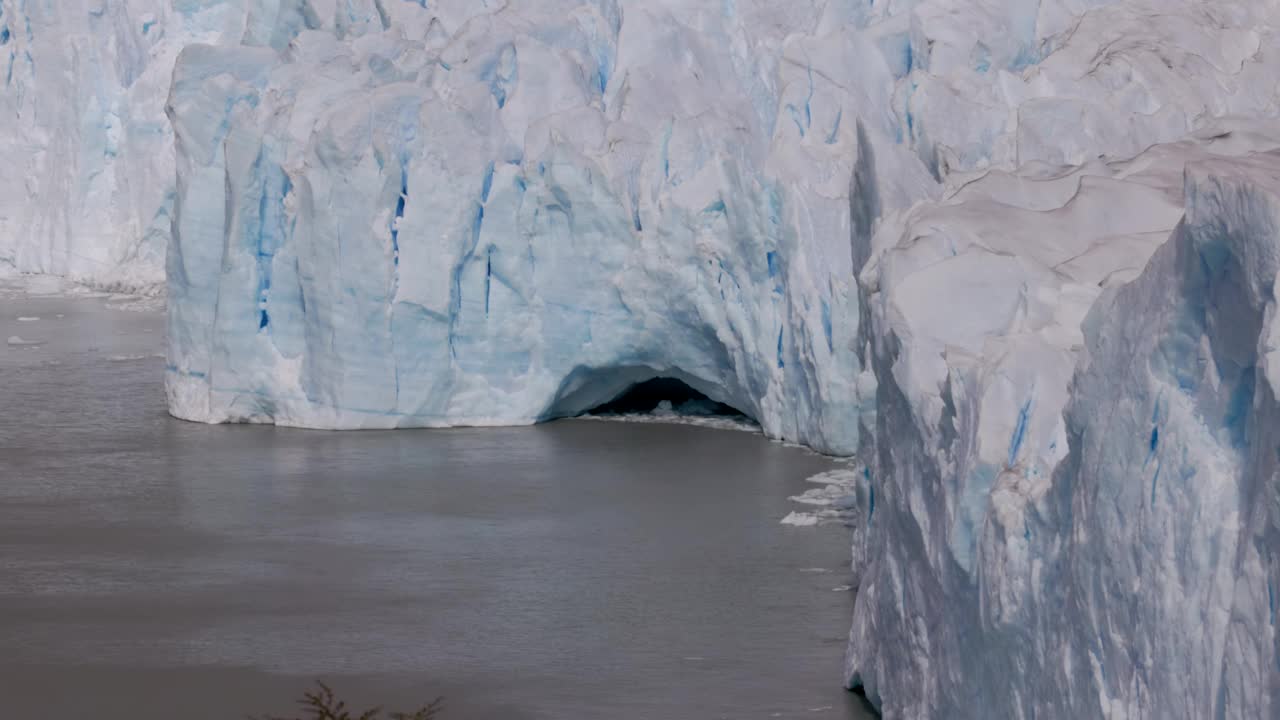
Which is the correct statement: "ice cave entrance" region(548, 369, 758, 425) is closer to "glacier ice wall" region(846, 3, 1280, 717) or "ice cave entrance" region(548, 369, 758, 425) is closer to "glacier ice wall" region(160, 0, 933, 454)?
"glacier ice wall" region(160, 0, 933, 454)

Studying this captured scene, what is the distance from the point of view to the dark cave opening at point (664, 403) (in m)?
15.3

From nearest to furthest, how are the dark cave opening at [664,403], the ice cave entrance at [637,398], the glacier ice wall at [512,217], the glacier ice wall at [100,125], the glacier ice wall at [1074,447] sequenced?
the glacier ice wall at [1074,447] < the glacier ice wall at [512,217] < the ice cave entrance at [637,398] < the dark cave opening at [664,403] < the glacier ice wall at [100,125]

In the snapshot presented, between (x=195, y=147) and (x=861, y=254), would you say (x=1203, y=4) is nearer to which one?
(x=861, y=254)

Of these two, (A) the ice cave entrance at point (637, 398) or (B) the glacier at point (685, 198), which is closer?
(B) the glacier at point (685, 198)

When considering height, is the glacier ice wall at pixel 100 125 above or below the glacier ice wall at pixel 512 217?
above

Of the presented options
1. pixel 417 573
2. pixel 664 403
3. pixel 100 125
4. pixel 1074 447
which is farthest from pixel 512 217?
pixel 100 125

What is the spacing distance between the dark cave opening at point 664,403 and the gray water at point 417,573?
58 cm

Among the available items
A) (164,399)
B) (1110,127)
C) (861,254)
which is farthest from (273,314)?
→ (1110,127)

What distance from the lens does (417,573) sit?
1052cm

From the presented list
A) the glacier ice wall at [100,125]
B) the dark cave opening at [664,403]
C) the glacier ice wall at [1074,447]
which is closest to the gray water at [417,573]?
the dark cave opening at [664,403]

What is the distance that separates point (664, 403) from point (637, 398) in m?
0.35

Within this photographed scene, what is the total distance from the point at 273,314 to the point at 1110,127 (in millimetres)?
6791

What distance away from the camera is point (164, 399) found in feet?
54.9

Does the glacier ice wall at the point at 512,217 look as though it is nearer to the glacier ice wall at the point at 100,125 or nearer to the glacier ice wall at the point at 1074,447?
the glacier ice wall at the point at 1074,447
